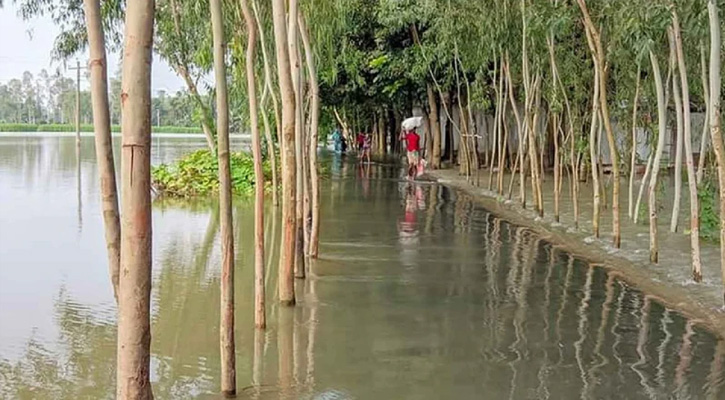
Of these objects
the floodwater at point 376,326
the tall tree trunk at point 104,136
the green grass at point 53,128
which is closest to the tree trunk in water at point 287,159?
the floodwater at point 376,326

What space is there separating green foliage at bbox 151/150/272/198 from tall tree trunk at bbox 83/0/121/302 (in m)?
14.1

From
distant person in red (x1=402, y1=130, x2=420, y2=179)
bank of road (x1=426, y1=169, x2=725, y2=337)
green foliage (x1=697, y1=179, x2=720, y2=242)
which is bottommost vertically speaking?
bank of road (x1=426, y1=169, x2=725, y2=337)

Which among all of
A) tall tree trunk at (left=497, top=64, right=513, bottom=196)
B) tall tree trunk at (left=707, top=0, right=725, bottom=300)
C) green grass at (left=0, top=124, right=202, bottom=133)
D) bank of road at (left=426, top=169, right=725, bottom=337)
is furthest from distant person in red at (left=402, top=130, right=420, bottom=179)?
green grass at (left=0, top=124, right=202, bottom=133)

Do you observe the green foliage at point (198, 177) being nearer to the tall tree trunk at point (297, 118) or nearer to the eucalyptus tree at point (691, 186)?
the tall tree trunk at point (297, 118)

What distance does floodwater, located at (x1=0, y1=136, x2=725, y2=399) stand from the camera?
554 cm

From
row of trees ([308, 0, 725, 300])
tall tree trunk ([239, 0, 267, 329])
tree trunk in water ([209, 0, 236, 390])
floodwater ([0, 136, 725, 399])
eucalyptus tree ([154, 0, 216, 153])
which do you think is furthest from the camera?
eucalyptus tree ([154, 0, 216, 153])

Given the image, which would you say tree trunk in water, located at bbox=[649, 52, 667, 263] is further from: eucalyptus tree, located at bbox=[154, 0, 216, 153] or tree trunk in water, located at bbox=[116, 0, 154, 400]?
tree trunk in water, located at bbox=[116, 0, 154, 400]

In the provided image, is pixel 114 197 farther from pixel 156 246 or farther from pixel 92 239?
pixel 92 239

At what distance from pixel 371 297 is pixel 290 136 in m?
1.95

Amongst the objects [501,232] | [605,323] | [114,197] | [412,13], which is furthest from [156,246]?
[412,13]

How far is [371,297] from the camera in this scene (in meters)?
8.09

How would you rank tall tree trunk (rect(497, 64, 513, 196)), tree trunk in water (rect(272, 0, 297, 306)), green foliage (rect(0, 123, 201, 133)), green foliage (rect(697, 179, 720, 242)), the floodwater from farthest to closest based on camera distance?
green foliage (rect(0, 123, 201, 133)), tall tree trunk (rect(497, 64, 513, 196)), green foliage (rect(697, 179, 720, 242)), tree trunk in water (rect(272, 0, 297, 306)), the floodwater

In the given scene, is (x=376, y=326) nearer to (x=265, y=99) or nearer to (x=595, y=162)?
(x=595, y=162)

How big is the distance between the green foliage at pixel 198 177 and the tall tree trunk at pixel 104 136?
14077 mm
